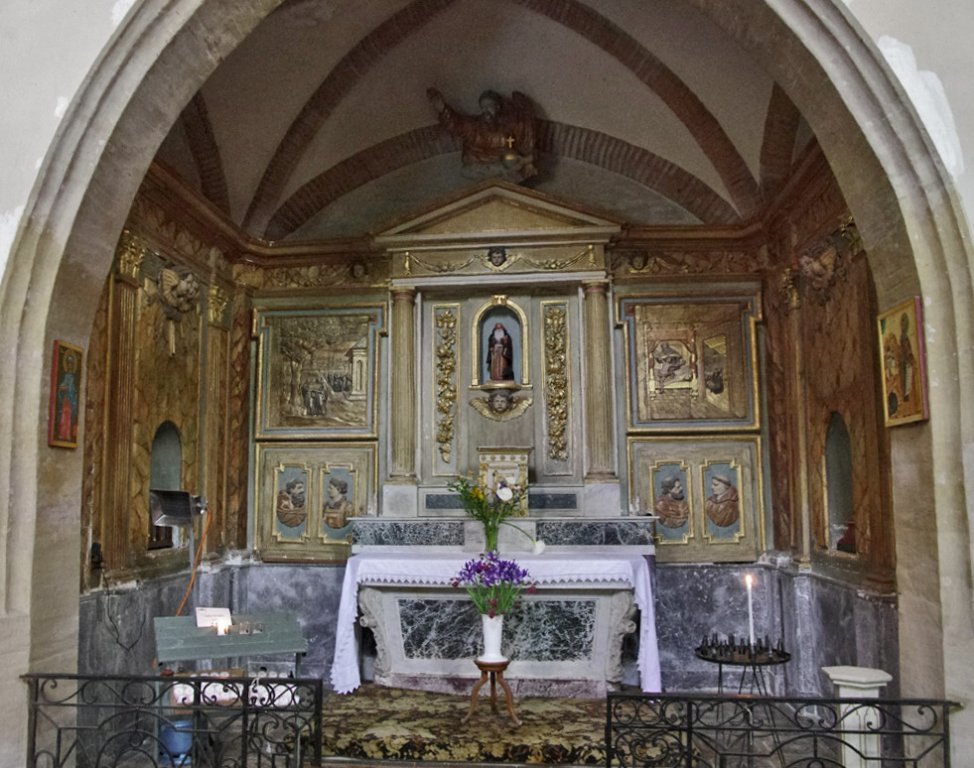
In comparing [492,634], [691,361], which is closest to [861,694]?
[492,634]

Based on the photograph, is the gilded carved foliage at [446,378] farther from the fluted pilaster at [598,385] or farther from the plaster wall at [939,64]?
the plaster wall at [939,64]

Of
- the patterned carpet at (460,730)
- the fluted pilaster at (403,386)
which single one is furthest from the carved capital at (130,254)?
the patterned carpet at (460,730)

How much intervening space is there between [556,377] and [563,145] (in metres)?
2.43

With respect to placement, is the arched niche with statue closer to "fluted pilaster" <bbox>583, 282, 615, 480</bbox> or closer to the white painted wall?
"fluted pilaster" <bbox>583, 282, 615, 480</bbox>

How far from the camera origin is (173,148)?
26.7 ft

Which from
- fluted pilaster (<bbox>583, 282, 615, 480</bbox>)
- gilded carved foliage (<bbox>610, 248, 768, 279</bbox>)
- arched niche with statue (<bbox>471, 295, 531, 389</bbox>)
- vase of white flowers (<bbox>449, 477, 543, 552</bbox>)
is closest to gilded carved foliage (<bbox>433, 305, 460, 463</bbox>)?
arched niche with statue (<bbox>471, 295, 531, 389</bbox>)

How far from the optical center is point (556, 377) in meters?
8.89

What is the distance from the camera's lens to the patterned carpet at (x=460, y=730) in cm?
598

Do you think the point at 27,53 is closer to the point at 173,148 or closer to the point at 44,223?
the point at 44,223

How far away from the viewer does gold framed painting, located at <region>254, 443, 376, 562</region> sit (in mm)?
8953

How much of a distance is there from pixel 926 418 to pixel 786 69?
2.03m

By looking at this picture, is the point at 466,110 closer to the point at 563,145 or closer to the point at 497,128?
the point at 497,128

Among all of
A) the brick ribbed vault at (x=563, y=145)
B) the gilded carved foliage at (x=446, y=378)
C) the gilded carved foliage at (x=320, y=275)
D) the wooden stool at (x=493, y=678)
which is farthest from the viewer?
the gilded carved foliage at (x=320, y=275)

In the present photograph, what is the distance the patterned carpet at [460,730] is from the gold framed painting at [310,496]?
73.2 inches
